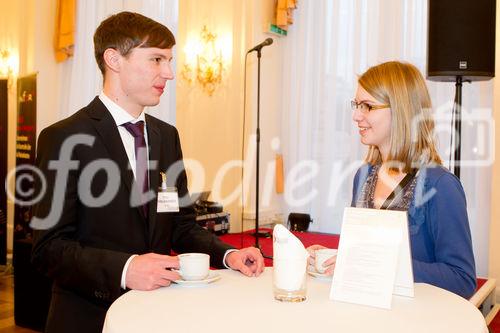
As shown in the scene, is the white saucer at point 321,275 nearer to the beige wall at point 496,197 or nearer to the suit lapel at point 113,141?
the suit lapel at point 113,141

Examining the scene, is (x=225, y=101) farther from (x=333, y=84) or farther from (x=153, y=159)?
(x=153, y=159)

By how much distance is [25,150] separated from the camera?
548 cm

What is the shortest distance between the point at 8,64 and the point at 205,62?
2.42m

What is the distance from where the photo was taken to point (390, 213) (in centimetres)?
134

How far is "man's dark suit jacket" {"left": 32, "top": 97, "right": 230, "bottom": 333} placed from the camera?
155 centimetres

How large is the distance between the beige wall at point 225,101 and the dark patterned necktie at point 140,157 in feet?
11.8

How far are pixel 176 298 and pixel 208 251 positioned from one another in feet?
1.65

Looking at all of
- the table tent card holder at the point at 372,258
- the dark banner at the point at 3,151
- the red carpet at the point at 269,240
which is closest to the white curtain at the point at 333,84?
the red carpet at the point at 269,240

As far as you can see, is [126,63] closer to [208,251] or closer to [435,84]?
[208,251]

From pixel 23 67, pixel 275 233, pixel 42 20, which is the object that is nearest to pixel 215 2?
pixel 42 20

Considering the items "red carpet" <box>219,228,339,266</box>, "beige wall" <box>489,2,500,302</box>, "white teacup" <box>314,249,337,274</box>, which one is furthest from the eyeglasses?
"beige wall" <box>489,2,500,302</box>

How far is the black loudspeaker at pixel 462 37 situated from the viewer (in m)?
3.37

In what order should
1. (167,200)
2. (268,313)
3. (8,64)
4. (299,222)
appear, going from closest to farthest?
(268,313) → (167,200) → (299,222) → (8,64)

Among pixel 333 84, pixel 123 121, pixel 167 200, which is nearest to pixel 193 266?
pixel 167 200
